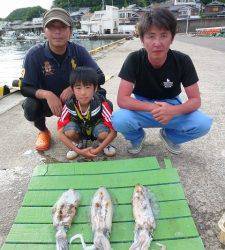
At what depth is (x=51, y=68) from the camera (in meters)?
4.63

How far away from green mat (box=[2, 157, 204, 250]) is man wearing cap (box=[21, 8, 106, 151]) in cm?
109

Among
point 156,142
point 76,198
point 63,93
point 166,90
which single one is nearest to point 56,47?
point 63,93

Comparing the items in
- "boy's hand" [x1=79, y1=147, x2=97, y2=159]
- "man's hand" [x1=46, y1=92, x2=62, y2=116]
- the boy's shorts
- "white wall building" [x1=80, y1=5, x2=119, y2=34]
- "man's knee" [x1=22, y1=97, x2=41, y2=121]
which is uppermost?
"man's hand" [x1=46, y1=92, x2=62, y2=116]

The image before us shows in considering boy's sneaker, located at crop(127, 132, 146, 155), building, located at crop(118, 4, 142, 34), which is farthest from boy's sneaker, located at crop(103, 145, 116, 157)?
building, located at crop(118, 4, 142, 34)

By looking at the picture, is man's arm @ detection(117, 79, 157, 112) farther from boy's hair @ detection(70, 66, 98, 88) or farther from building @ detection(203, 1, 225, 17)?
building @ detection(203, 1, 225, 17)

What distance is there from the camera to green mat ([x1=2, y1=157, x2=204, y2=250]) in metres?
2.65

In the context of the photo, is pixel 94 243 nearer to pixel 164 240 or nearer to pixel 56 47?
pixel 164 240

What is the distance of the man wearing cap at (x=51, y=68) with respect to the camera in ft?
14.3

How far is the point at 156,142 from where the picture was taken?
4.86 metres

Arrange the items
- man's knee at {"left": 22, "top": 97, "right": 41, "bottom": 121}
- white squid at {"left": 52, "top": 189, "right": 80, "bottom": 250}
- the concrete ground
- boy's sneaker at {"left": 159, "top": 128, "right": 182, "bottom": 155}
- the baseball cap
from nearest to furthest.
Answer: white squid at {"left": 52, "top": 189, "right": 80, "bottom": 250}
the concrete ground
the baseball cap
boy's sneaker at {"left": 159, "top": 128, "right": 182, "bottom": 155}
man's knee at {"left": 22, "top": 97, "right": 41, "bottom": 121}

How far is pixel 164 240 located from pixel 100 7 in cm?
11995

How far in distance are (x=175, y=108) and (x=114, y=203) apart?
1346 mm

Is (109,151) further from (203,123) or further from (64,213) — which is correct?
(64,213)

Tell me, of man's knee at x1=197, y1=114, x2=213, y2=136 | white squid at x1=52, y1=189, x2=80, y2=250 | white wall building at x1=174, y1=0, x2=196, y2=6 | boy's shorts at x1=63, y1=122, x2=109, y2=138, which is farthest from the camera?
white wall building at x1=174, y1=0, x2=196, y2=6
